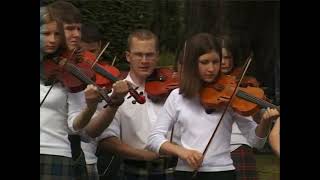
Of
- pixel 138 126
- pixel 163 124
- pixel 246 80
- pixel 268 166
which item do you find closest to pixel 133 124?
pixel 138 126

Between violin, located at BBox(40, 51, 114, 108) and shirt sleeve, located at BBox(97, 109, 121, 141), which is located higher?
violin, located at BBox(40, 51, 114, 108)

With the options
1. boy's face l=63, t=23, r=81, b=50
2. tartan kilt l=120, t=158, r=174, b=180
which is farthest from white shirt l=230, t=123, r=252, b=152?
boy's face l=63, t=23, r=81, b=50

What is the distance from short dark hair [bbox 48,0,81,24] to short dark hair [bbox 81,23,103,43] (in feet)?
0.21

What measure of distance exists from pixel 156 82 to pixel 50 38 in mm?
732

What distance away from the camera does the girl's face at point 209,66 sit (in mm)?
6480

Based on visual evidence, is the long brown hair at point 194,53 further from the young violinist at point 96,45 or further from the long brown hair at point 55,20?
the long brown hair at point 55,20

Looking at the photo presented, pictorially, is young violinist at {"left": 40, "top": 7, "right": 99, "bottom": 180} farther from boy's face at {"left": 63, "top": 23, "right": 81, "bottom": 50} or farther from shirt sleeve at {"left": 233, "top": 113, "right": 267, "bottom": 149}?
shirt sleeve at {"left": 233, "top": 113, "right": 267, "bottom": 149}

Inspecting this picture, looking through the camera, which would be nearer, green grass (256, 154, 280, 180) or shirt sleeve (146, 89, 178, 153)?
shirt sleeve (146, 89, 178, 153)

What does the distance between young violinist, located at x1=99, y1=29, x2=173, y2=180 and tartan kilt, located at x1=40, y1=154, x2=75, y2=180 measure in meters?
0.25

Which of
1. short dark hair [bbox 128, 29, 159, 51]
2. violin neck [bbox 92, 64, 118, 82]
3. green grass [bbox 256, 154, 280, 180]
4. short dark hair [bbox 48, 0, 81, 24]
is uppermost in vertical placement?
short dark hair [bbox 48, 0, 81, 24]

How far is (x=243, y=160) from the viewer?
21.7ft

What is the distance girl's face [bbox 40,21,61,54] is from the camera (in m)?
6.49

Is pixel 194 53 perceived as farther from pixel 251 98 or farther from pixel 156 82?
pixel 251 98
